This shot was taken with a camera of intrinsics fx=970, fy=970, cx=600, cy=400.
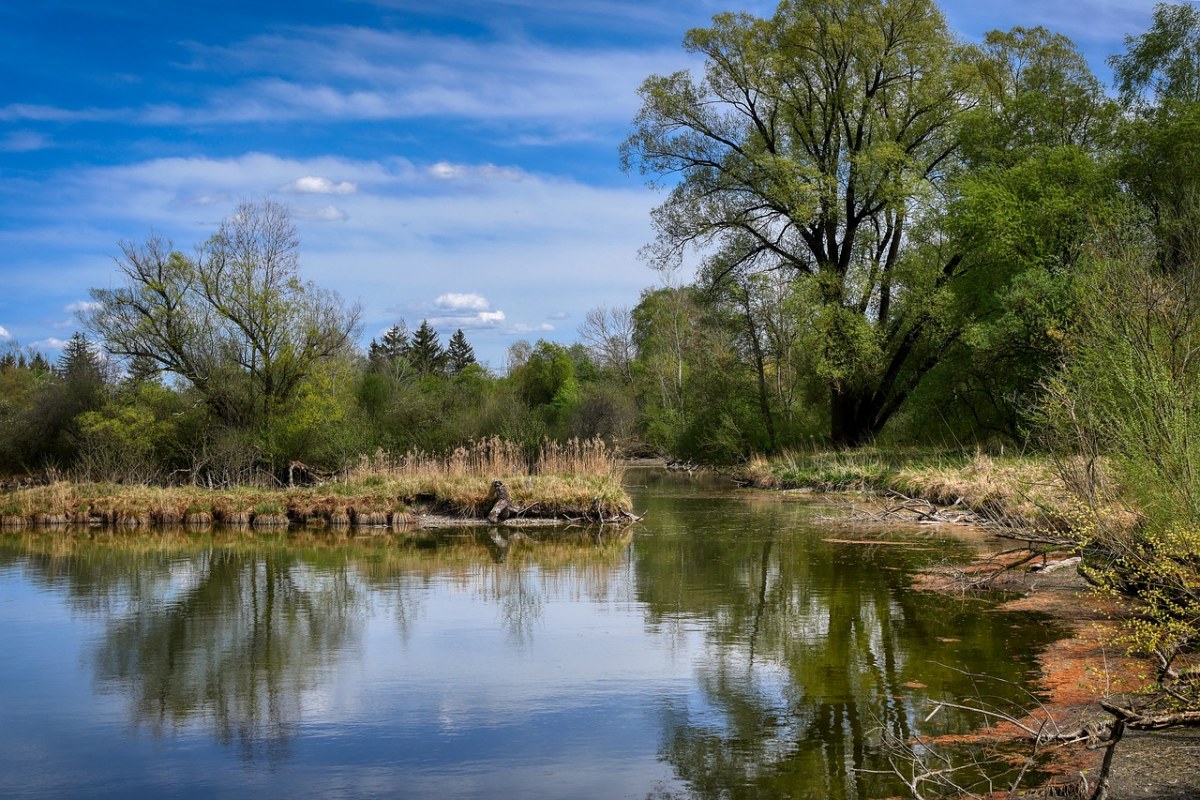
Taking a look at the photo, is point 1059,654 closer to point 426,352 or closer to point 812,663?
point 812,663

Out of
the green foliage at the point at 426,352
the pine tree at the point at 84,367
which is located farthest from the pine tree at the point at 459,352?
the pine tree at the point at 84,367

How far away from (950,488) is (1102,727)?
15449 millimetres

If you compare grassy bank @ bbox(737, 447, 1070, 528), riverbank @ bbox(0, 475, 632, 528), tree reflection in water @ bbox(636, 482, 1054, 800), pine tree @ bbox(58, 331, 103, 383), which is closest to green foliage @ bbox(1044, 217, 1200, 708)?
grassy bank @ bbox(737, 447, 1070, 528)

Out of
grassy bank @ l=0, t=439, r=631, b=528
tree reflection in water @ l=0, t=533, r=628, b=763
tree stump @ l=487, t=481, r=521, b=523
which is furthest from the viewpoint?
grassy bank @ l=0, t=439, r=631, b=528

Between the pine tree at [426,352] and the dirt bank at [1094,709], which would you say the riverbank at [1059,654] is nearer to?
the dirt bank at [1094,709]

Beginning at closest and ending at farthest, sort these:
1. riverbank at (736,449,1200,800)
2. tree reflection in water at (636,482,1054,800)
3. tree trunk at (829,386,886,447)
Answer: riverbank at (736,449,1200,800)
tree reflection in water at (636,482,1054,800)
tree trunk at (829,386,886,447)

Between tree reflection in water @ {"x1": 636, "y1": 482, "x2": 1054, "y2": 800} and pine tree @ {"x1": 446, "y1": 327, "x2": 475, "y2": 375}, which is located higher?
pine tree @ {"x1": 446, "y1": 327, "x2": 475, "y2": 375}

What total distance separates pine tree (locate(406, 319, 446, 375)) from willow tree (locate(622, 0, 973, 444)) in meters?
49.8

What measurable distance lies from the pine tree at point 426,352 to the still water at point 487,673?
62.8m

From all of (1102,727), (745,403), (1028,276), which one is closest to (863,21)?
(1028,276)

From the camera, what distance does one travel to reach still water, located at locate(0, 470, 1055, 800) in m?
6.43

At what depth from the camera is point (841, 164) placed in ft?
99.2

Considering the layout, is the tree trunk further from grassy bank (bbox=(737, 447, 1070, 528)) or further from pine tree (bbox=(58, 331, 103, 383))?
pine tree (bbox=(58, 331, 103, 383))

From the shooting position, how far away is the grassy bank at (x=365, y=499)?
22109 mm
